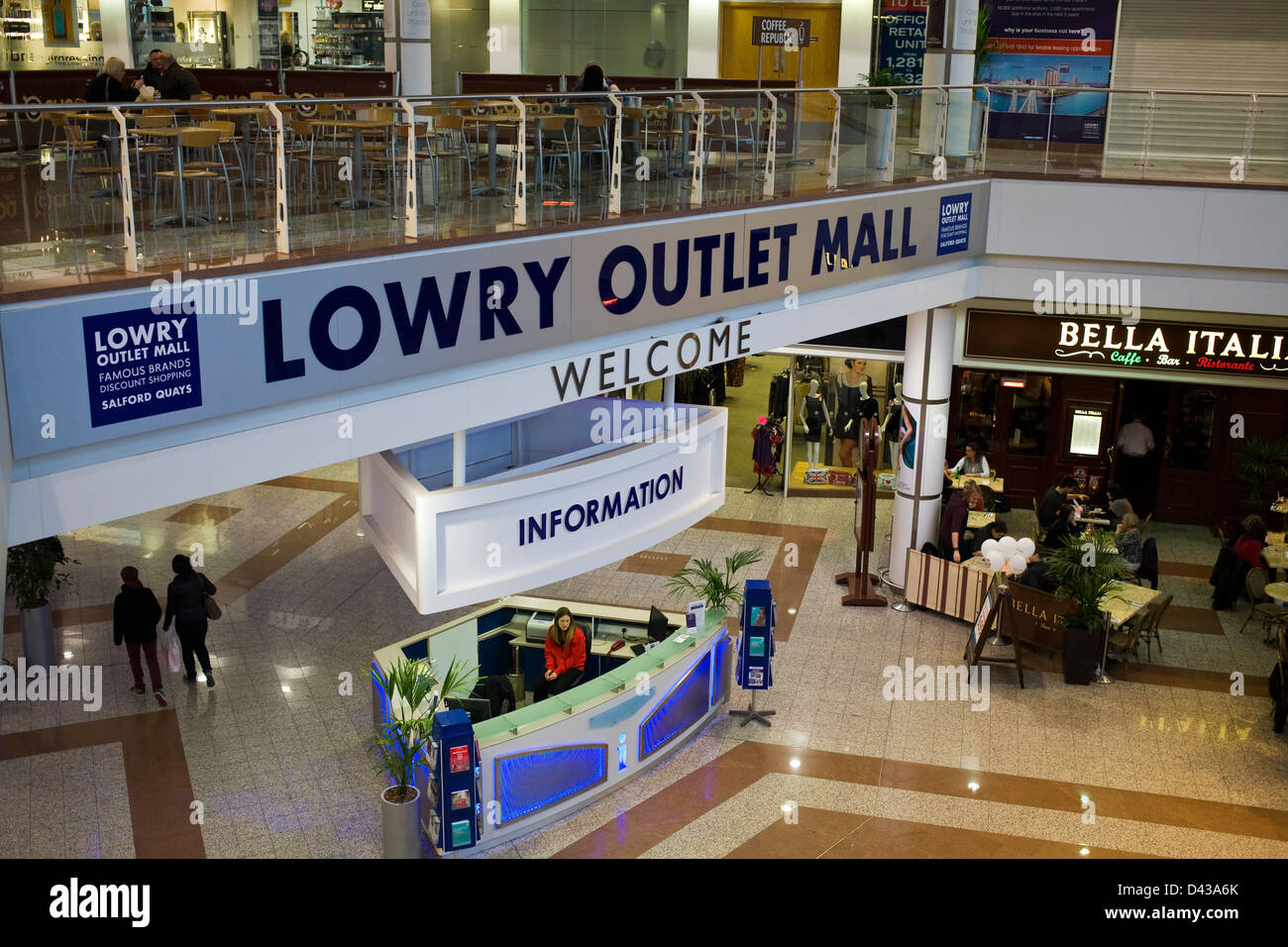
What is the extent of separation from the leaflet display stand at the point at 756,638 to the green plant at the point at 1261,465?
26.0 feet

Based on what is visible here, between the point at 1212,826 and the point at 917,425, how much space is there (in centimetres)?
588

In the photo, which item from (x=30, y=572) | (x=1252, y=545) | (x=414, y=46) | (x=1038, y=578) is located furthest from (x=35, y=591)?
(x=1252, y=545)

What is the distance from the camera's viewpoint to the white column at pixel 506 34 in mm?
21703

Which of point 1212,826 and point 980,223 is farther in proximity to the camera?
point 980,223

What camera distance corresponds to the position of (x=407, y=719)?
31.3 ft

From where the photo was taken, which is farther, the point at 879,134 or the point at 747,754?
the point at 879,134

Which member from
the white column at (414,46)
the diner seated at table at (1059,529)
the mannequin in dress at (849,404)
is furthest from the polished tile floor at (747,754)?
the white column at (414,46)

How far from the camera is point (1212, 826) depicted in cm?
1028

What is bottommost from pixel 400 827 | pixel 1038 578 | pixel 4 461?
pixel 400 827

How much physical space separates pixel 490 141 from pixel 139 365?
362 cm

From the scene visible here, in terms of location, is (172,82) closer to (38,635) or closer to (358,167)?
(358,167)

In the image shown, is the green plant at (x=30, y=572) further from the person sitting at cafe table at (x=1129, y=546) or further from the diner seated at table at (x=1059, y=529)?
the person sitting at cafe table at (x=1129, y=546)

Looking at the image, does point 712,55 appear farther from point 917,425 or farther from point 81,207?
point 81,207
